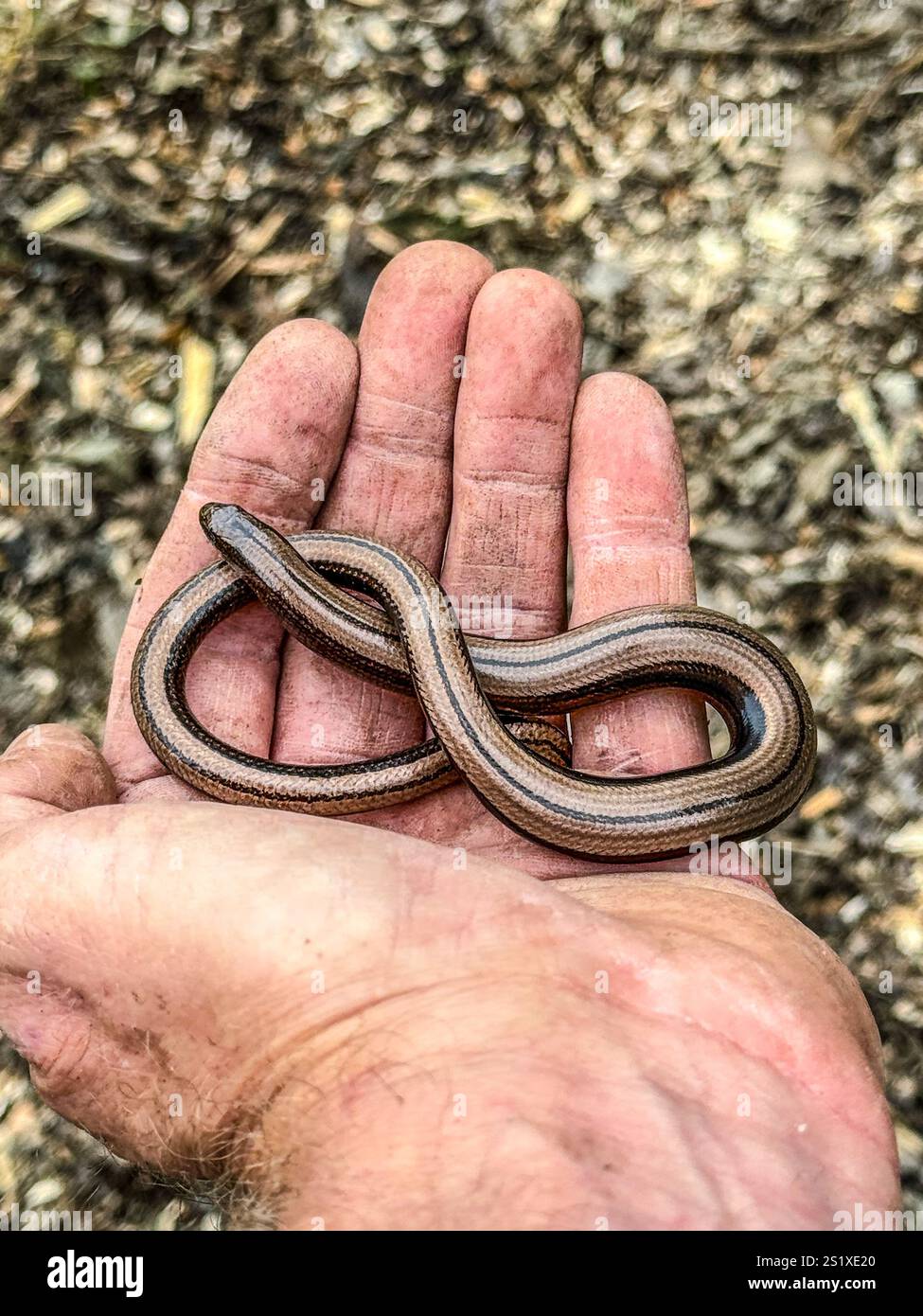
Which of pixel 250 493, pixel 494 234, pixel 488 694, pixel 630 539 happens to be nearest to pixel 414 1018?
pixel 488 694

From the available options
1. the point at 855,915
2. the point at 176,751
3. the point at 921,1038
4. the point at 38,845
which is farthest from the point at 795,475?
the point at 38,845

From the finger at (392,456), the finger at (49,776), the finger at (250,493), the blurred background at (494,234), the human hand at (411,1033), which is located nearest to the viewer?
the human hand at (411,1033)

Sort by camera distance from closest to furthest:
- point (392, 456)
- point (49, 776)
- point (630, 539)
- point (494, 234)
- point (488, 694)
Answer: point (49, 776) → point (488, 694) → point (630, 539) → point (392, 456) → point (494, 234)

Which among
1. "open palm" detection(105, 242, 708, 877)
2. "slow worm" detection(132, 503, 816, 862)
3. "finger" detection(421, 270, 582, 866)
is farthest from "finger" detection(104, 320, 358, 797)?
"finger" detection(421, 270, 582, 866)

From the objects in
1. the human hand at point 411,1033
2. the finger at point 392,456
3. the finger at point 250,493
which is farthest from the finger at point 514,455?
the human hand at point 411,1033

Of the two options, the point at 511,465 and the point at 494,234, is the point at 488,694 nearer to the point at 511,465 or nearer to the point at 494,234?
the point at 511,465

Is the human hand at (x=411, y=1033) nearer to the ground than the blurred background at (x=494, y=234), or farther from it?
nearer to the ground

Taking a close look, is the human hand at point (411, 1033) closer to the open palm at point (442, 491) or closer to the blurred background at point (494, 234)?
the open palm at point (442, 491)
